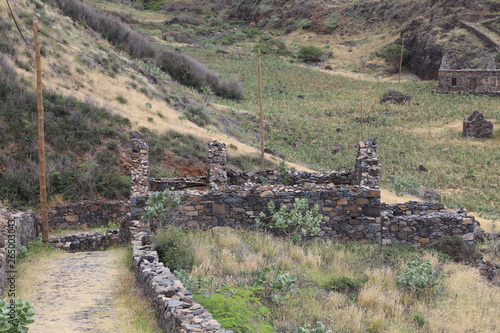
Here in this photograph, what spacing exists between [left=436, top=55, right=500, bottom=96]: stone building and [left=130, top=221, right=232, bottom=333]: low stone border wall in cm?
4474

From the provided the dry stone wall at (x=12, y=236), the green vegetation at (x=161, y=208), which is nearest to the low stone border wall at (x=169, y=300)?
the dry stone wall at (x=12, y=236)

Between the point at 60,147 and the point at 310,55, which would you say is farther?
the point at 310,55

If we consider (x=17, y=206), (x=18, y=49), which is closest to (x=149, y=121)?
(x=18, y=49)

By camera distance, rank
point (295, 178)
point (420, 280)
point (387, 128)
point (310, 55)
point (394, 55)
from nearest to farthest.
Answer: point (420, 280) → point (295, 178) → point (387, 128) → point (394, 55) → point (310, 55)

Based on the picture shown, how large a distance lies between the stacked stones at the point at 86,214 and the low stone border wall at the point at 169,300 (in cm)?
887

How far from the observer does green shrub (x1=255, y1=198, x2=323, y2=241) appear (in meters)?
13.0

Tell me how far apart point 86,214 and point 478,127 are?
26.9 meters

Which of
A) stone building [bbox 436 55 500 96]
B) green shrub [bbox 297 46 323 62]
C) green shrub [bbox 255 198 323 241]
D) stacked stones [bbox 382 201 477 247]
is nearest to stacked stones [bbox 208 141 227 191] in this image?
green shrub [bbox 255 198 323 241]

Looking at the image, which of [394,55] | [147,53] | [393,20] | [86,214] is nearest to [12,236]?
[86,214]

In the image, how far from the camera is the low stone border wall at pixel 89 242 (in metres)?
14.3

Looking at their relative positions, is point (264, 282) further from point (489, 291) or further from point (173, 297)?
point (489, 291)

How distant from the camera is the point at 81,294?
28.8 ft

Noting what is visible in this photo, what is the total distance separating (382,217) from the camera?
13953 millimetres

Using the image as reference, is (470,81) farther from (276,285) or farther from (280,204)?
(276,285)
